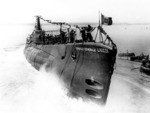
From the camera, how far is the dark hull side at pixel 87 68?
35.1 ft

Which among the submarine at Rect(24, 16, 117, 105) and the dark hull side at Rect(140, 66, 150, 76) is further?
the dark hull side at Rect(140, 66, 150, 76)

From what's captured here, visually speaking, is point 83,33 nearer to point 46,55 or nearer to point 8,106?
point 46,55

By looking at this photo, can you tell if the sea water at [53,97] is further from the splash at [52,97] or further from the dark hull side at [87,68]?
the dark hull side at [87,68]

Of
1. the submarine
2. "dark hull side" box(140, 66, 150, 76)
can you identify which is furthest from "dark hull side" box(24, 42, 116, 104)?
"dark hull side" box(140, 66, 150, 76)

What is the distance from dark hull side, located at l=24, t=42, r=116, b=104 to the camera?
10.7 m

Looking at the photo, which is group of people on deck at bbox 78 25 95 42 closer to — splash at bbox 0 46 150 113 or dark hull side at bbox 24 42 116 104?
dark hull side at bbox 24 42 116 104

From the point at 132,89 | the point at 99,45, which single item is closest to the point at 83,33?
the point at 99,45

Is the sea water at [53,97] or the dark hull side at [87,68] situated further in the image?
the sea water at [53,97]

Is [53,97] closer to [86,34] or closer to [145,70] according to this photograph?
[86,34]

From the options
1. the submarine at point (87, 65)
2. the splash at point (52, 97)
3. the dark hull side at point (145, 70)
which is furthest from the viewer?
the dark hull side at point (145, 70)

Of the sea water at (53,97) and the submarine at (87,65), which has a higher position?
the submarine at (87,65)

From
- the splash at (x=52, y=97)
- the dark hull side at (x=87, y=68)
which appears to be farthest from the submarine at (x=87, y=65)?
the splash at (x=52, y=97)

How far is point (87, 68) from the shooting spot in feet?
38.1

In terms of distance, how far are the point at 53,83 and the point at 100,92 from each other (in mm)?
4922
